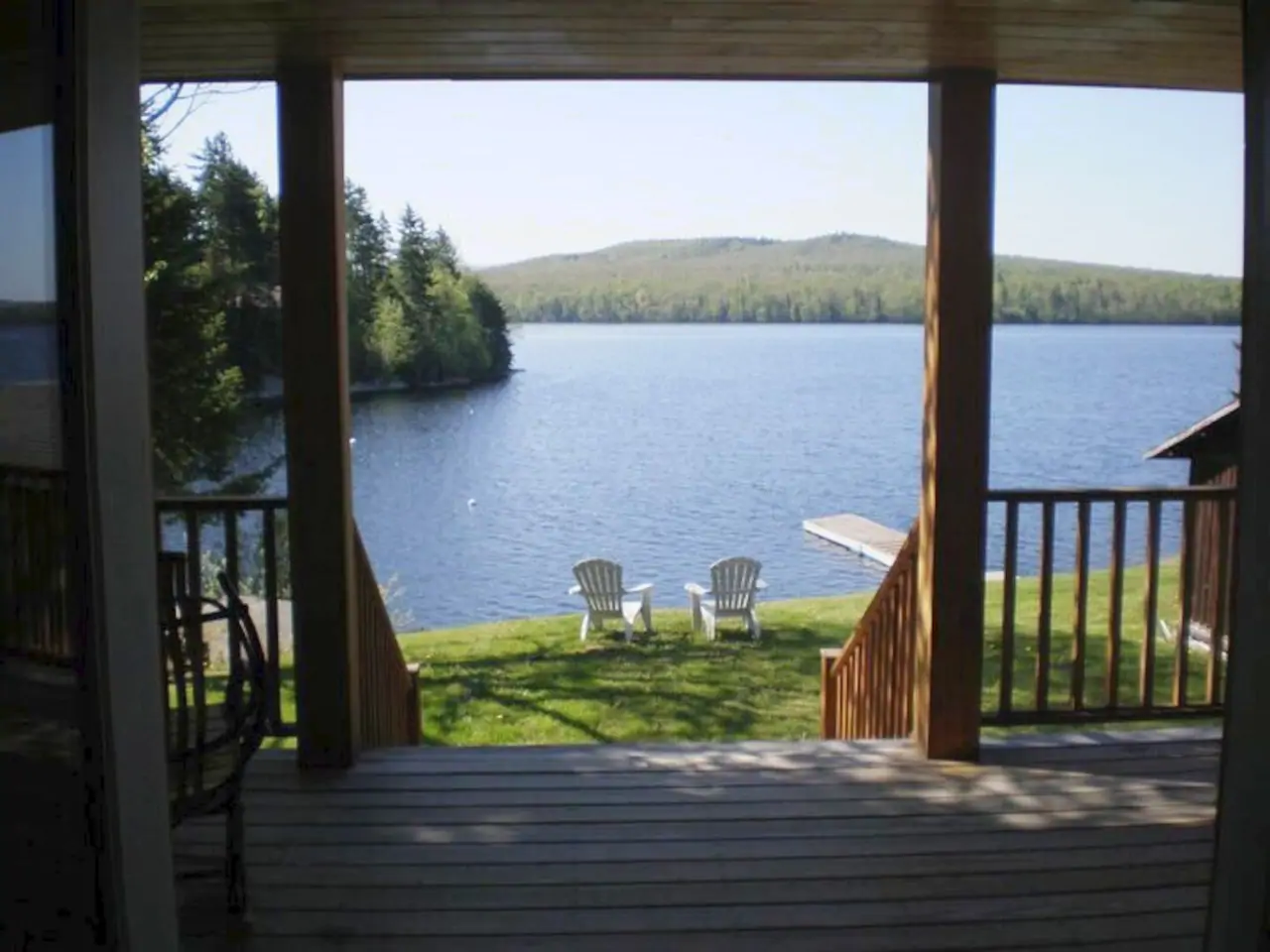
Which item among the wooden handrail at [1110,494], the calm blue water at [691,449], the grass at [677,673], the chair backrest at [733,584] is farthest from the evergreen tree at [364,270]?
the wooden handrail at [1110,494]

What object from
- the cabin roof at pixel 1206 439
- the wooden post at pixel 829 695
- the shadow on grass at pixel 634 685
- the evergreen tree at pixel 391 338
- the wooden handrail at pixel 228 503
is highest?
the evergreen tree at pixel 391 338

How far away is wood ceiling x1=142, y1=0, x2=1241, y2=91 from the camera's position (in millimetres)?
2945

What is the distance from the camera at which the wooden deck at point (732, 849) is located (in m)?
2.78

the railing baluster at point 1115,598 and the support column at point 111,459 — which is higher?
the support column at point 111,459

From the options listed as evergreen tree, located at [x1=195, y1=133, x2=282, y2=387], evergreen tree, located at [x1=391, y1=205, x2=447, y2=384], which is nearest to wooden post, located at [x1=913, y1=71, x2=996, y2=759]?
evergreen tree, located at [x1=391, y1=205, x2=447, y2=384]

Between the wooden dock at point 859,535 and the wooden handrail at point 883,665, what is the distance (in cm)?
1034

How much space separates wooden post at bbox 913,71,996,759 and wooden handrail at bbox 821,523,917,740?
0.20 m

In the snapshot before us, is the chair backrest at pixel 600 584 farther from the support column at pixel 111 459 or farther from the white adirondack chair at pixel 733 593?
the support column at pixel 111 459

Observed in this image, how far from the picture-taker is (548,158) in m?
16.8

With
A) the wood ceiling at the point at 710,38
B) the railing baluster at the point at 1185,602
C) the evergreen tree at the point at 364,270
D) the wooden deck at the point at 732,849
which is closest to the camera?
the wooden deck at the point at 732,849

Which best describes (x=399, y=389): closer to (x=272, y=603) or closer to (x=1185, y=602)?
(x=272, y=603)

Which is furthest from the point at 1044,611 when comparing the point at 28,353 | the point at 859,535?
the point at 859,535

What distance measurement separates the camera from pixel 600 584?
11.5 m

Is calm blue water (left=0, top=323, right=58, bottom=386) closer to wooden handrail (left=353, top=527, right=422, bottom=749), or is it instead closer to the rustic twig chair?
the rustic twig chair
